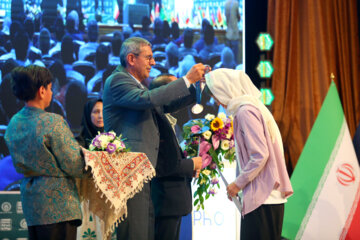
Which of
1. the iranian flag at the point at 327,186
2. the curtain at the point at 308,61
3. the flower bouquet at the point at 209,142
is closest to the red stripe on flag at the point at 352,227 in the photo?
the iranian flag at the point at 327,186

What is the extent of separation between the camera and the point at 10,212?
14.1 feet

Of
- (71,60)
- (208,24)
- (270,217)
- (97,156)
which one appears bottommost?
(270,217)

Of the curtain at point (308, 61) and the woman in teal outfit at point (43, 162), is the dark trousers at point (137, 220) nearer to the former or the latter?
the woman in teal outfit at point (43, 162)

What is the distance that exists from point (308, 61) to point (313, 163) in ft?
4.78

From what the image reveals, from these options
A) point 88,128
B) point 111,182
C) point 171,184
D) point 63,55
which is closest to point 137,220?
point 111,182

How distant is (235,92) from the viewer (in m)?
2.46

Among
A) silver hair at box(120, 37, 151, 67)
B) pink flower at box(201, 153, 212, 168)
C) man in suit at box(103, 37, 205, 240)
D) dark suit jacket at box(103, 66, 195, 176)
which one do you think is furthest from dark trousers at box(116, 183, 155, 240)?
silver hair at box(120, 37, 151, 67)

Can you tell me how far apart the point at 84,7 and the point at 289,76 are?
2.44 meters

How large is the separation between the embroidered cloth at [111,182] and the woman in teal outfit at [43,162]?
0.10 m

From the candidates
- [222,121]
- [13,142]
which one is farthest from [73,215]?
[222,121]

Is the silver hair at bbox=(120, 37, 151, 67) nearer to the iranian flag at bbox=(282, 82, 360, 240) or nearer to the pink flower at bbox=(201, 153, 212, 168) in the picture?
the pink flower at bbox=(201, 153, 212, 168)

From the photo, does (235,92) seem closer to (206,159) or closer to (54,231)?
(206,159)

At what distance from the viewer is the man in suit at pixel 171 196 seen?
2713 millimetres

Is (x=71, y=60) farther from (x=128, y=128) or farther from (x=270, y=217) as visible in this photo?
(x=270, y=217)
